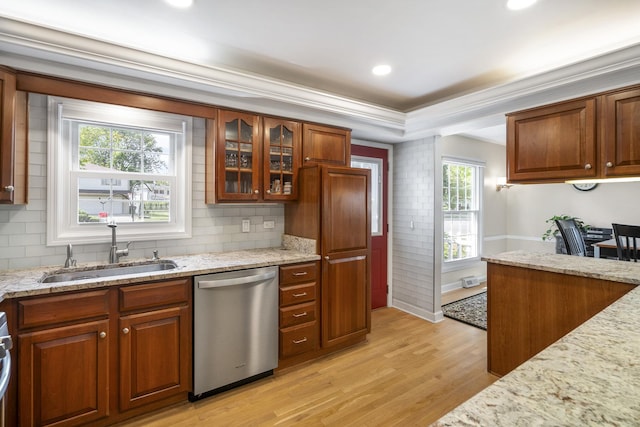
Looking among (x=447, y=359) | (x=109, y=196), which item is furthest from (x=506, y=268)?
(x=109, y=196)

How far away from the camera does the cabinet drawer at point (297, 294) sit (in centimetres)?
277

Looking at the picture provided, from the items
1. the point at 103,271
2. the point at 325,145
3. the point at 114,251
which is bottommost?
the point at 103,271

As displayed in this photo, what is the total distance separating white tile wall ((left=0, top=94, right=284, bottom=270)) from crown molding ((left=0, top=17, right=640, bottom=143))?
0.45 meters

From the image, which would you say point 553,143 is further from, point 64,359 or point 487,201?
point 64,359

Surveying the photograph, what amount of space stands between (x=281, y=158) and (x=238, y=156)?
43 centimetres

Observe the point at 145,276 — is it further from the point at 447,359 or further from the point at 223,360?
the point at 447,359

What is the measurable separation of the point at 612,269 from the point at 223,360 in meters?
2.81

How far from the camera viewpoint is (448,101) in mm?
3174

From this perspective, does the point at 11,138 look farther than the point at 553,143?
No

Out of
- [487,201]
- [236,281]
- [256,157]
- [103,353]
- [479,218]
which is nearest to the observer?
[103,353]

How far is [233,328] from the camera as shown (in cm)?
248

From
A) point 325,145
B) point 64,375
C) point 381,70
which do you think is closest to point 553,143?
point 381,70

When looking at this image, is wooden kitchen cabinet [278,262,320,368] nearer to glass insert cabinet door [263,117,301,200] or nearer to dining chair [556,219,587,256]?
glass insert cabinet door [263,117,301,200]

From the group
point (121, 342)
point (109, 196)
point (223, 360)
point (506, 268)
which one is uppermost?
point (109, 196)
